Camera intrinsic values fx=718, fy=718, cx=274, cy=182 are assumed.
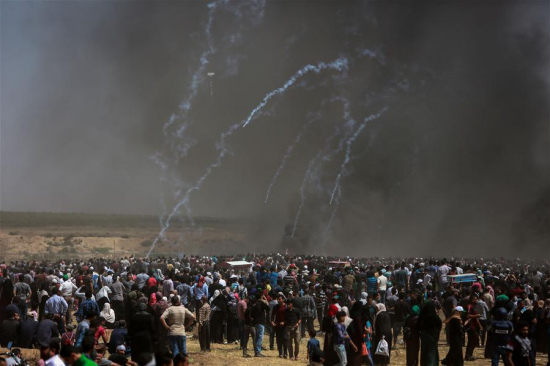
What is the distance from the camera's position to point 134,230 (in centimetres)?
12688

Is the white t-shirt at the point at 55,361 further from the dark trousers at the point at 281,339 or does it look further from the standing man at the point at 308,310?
the standing man at the point at 308,310

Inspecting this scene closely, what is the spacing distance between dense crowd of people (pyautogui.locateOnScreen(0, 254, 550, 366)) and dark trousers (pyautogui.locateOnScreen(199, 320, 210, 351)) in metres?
0.03

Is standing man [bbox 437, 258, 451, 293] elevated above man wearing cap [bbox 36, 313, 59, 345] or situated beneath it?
elevated above

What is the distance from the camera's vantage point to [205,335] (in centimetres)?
1897

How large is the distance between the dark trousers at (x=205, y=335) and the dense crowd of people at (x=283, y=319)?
3 cm

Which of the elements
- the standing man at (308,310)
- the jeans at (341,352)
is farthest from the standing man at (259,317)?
the jeans at (341,352)

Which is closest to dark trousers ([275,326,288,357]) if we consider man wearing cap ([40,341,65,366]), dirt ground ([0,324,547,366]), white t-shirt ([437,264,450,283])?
dirt ground ([0,324,547,366])

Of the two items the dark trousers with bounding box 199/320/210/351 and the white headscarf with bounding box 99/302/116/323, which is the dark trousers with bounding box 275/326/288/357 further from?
the white headscarf with bounding box 99/302/116/323

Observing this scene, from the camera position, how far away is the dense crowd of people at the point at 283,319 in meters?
13.0

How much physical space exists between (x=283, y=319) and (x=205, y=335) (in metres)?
2.31

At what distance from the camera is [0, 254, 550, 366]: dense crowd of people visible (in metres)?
13.0

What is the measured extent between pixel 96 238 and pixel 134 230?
27.8 m

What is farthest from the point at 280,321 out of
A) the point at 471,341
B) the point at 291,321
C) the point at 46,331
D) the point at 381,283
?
the point at 381,283

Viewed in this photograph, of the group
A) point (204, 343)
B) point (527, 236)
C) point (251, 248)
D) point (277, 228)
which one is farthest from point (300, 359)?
point (277, 228)
